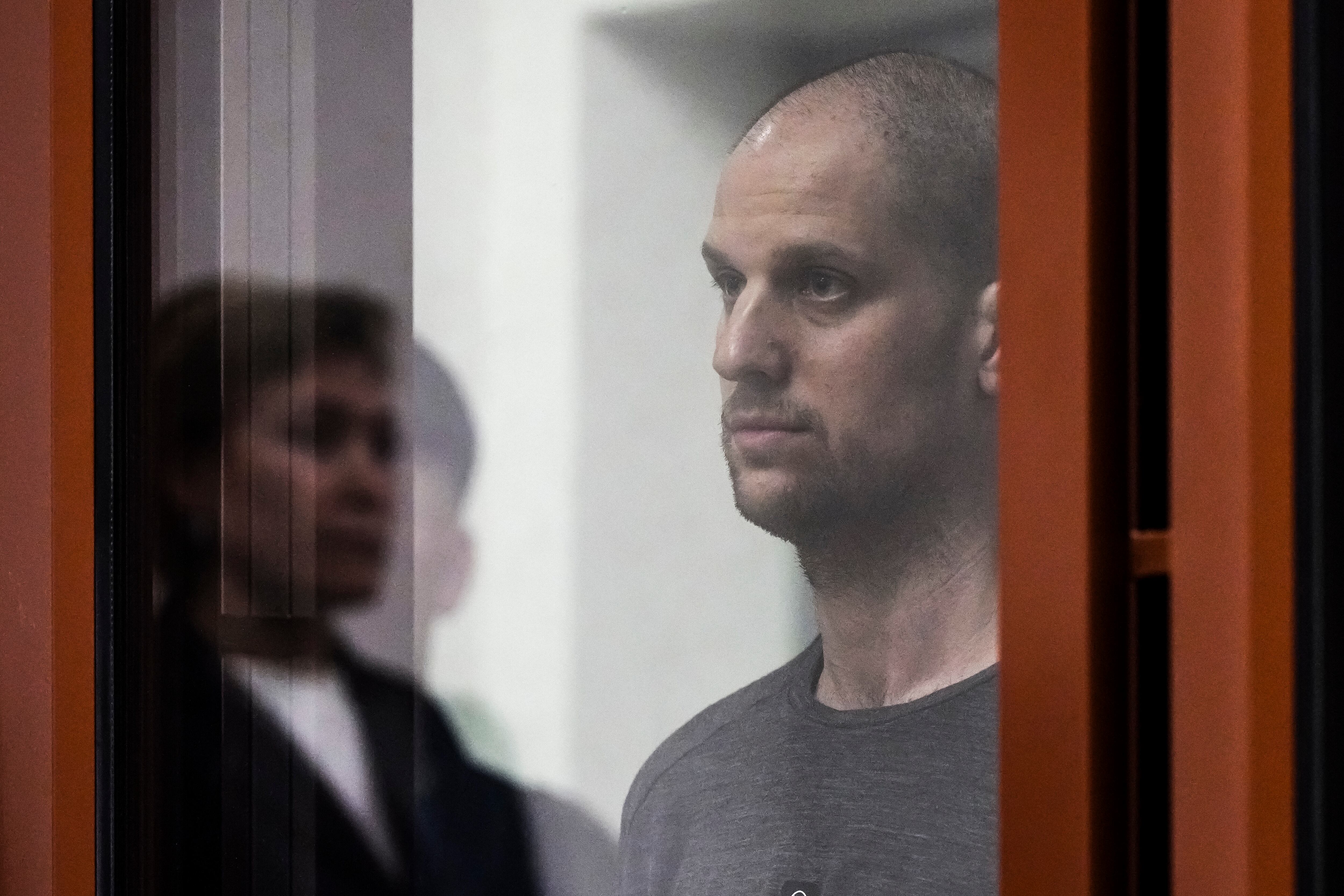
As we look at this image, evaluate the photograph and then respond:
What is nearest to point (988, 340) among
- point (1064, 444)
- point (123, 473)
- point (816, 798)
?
point (1064, 444)

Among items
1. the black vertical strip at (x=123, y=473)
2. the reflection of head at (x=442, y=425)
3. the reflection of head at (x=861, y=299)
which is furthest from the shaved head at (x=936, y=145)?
the black vertical strip at (x=123, y=473)

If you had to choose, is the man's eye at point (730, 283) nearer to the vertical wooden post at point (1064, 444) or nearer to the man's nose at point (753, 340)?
the man's nose at point (753, 340)

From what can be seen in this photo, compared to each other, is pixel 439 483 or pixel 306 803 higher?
pixel 439 483

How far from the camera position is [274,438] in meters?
1.01

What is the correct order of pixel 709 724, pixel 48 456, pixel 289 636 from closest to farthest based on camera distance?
pixel 709 724
pixel 289 636
pixel 48 456

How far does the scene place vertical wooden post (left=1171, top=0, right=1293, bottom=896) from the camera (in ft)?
1.75

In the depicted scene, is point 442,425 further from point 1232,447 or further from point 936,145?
point 1232,447

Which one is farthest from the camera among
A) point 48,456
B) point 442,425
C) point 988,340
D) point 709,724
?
point 48,456

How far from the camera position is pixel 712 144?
74 centimetres

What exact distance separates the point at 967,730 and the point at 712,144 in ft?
1.09

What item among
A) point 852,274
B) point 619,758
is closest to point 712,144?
point 852,274

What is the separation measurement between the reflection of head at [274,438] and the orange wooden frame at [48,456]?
95mm

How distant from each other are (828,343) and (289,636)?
20.4 inches

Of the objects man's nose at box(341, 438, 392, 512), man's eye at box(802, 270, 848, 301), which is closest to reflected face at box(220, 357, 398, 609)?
man's nose at box(341, 438, 392, 512)
